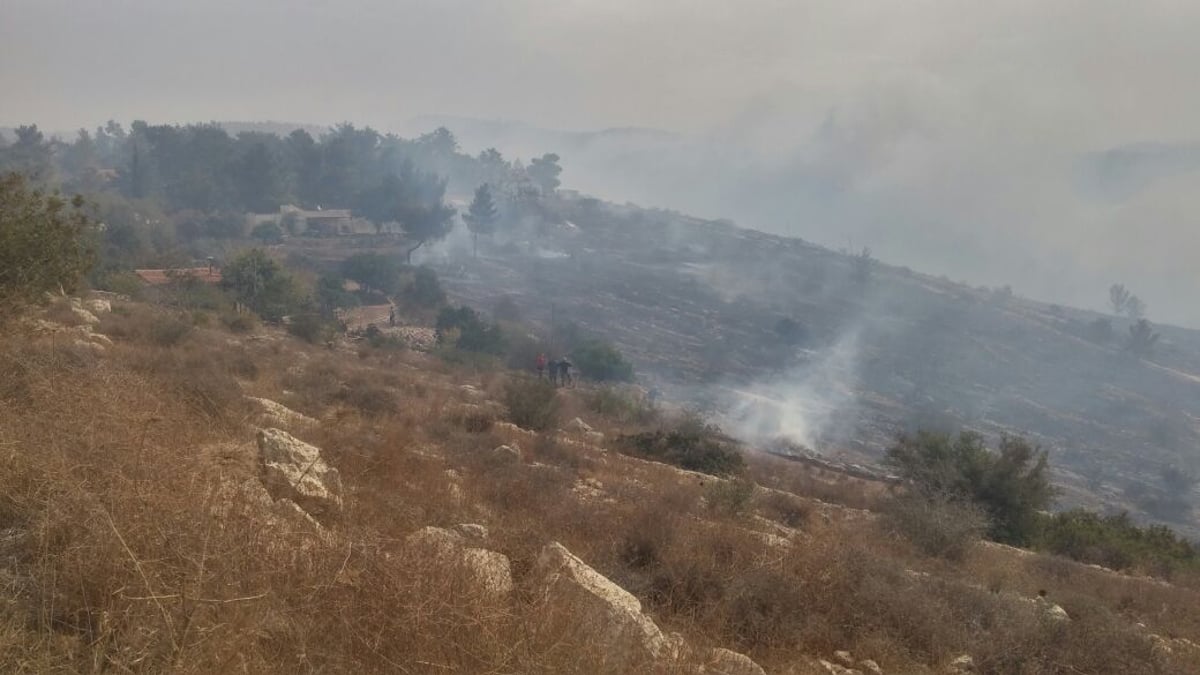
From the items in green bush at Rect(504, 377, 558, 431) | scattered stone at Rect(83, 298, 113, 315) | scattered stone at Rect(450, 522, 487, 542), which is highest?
scattered stone at Rect(450, 522, 487, 542)

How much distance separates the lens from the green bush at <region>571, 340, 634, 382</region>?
3334 centimetres

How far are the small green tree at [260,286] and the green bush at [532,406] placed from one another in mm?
17080

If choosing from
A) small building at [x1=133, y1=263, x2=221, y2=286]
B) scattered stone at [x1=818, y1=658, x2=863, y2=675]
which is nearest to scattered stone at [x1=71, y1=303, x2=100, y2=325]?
scattered stone at [x1=818, y1=658, x2=863, y2=675]

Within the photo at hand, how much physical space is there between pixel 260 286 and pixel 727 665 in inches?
1175

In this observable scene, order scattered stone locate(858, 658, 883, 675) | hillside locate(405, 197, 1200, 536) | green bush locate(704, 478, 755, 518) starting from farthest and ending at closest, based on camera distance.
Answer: hillside locate(405, 197, 1200, 536), green bush locate(704, 478, 755, 518), scattered stone locate(858, 658, 883, 675)

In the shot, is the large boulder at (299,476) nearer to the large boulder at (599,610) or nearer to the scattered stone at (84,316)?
the large boulder at (599,610)

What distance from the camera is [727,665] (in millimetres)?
3965

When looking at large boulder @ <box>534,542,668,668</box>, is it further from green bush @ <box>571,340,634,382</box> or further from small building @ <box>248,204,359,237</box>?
small building @ <box>248,204,359,237</box>

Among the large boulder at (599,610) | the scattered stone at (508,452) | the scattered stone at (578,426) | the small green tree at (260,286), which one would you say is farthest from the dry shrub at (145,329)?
the small green tree at (260,286)

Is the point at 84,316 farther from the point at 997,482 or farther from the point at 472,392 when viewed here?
the point at 997,482

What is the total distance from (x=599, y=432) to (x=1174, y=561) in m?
11.6

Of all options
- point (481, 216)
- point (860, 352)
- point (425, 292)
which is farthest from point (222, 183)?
point (860, 352)

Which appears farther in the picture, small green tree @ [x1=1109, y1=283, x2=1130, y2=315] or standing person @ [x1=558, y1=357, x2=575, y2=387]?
small green tree @ [x1=1109, y1=283, x2=1130, y2=315]

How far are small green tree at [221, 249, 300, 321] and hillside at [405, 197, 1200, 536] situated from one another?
17.8 meters
